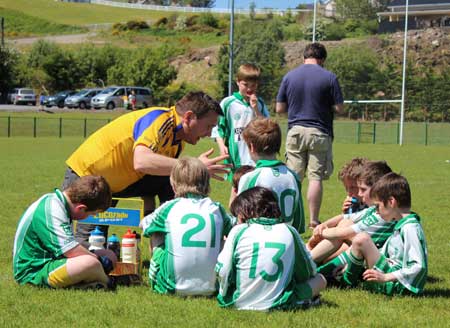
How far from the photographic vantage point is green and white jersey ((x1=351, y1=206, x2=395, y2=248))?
6.23m

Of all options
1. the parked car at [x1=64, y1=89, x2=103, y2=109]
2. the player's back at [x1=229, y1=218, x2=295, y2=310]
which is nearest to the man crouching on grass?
the player's back at [x1=229, y1=218, x2=295, y2=310]

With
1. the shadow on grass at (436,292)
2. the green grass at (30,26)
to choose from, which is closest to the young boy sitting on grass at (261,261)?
the shadow on grass at (436,292)

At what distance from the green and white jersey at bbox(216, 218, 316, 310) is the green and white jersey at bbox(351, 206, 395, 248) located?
978 mm

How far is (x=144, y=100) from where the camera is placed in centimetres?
5534

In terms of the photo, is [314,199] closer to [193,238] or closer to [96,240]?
[96,240]

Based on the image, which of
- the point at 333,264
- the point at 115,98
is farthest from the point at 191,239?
the point at 115,98

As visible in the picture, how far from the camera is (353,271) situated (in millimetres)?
6270

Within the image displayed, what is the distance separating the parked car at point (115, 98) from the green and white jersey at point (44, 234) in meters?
48.8

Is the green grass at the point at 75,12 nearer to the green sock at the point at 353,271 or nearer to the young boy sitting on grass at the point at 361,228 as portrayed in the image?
the young boy sitting on grass at the point at 361,228

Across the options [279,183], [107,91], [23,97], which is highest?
[107,91]

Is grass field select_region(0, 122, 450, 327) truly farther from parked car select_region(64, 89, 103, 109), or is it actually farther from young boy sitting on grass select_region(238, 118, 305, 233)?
parked car select_region(64, 89, 103, 109)

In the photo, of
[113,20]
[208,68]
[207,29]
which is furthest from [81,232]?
[113,20]

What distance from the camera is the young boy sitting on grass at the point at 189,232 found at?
5.68 m

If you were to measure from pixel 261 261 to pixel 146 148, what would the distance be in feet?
6.06
